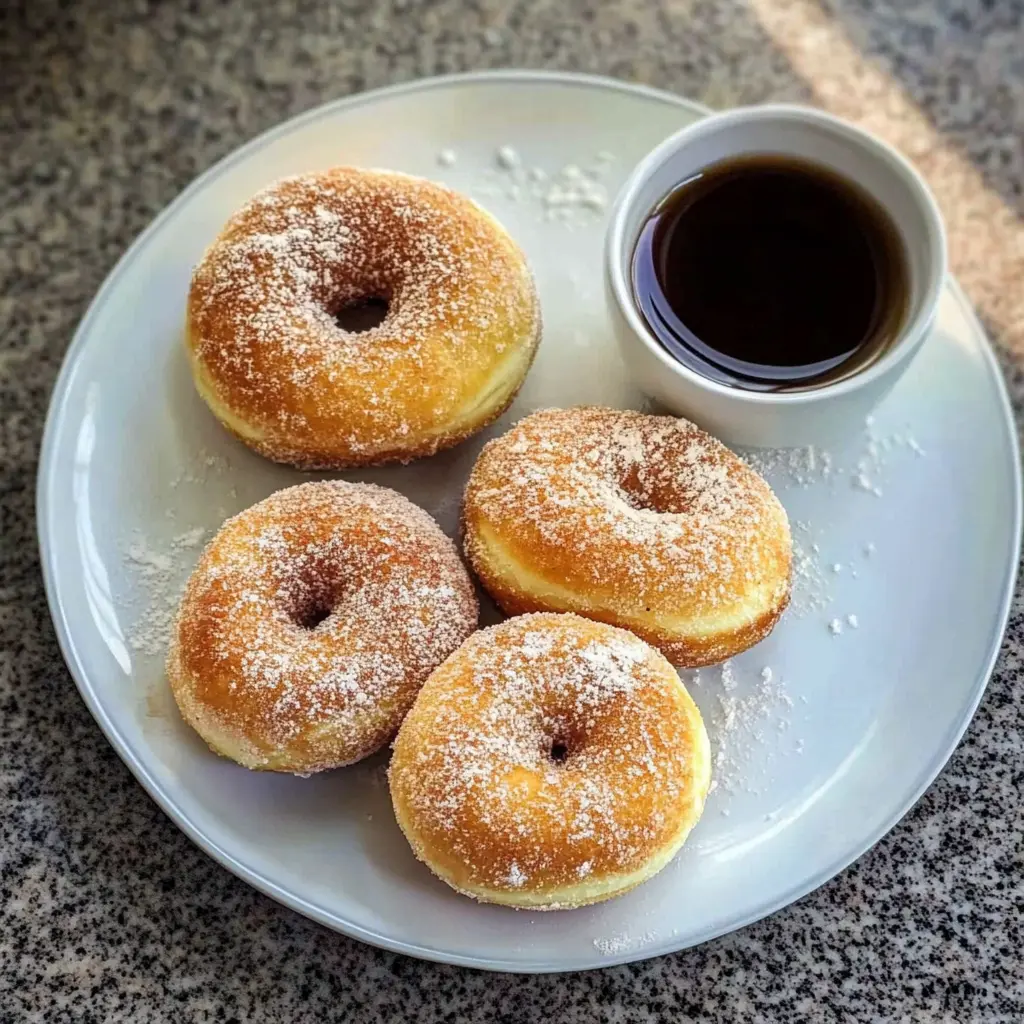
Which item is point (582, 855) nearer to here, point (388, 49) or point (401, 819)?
point (401, 819)

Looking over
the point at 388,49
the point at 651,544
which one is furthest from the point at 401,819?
the point at 388,49

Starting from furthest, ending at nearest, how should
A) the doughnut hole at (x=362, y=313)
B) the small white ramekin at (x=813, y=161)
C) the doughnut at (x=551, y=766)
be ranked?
the doughnut hole at (x=362, y=313) → the small white ramekin at (x=813, y=161) → the doughnut at (x=551, y=766)

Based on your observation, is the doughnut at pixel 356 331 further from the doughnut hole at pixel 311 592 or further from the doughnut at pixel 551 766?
the doughnut at pixel 551 766

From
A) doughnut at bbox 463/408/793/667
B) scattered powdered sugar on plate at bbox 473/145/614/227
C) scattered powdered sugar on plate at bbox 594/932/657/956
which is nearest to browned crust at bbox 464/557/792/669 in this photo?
doughnut at bbox 463/408/793/667

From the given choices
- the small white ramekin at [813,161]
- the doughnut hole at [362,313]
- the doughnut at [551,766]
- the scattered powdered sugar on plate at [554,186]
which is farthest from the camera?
the scattered powdered sugar on plate at [554,186]

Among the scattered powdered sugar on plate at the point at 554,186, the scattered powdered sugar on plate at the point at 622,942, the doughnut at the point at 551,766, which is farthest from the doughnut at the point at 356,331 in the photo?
the scattered powdered sugar on plate at the point at 622,942
